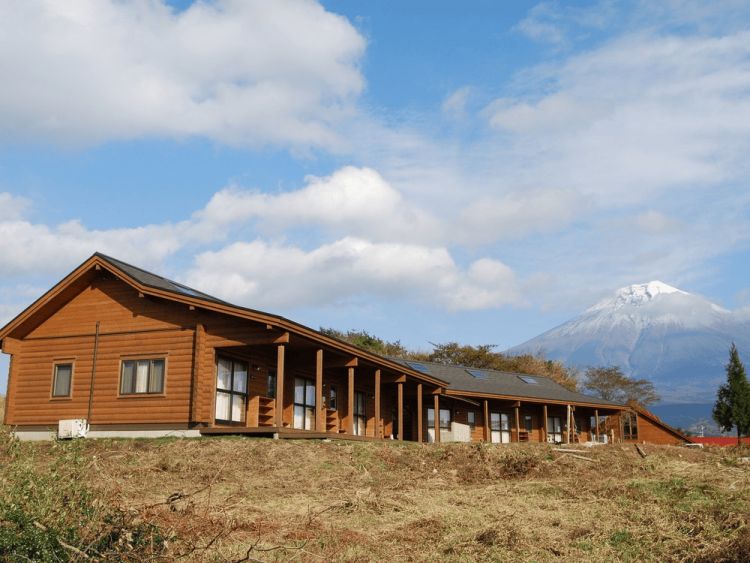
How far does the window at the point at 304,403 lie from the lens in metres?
27.5

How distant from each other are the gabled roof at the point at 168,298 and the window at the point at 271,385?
2.96 meters

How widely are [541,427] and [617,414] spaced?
735cm

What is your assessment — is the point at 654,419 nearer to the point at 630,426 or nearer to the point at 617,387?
the point at 630,426

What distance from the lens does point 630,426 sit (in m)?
48.2

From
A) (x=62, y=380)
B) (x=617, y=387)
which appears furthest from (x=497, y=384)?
(x=617, y=387)

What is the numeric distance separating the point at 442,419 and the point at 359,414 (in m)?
6.93

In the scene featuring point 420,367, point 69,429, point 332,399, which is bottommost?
point 69,429

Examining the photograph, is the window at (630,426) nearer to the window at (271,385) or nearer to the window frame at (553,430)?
the window frame at (553,430)

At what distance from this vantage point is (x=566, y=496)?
1435cm

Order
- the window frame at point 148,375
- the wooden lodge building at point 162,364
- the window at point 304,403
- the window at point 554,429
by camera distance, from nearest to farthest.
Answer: the wooden lodge building at point 162,364
the window frame at point 148,375
the window at point 304,403
the window at point 554,429

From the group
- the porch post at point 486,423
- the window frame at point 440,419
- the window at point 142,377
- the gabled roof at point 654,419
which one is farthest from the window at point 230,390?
the gabled roof at point 654,419

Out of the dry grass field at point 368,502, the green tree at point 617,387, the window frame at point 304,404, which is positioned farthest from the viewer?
the green tree at point 617,387

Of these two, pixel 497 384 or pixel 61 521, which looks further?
pixel 497 384

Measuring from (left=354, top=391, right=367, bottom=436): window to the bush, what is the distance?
2192cm
